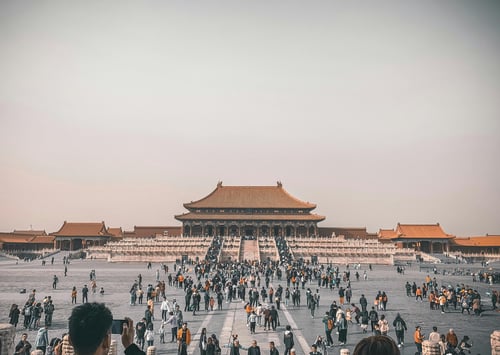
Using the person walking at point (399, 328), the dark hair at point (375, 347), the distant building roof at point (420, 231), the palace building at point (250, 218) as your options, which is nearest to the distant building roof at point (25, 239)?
the palace building at point (250, 218)

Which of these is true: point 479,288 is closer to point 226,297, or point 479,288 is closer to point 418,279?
point 418,279

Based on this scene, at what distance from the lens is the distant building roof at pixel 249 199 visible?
254 feet

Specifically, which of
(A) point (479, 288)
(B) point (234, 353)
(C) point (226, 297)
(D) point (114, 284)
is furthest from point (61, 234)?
(B) point (234, 353)

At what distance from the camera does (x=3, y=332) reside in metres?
8.82

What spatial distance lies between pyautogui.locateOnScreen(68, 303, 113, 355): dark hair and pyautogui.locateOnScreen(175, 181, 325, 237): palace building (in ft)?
229

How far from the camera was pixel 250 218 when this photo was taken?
7431 centimetres

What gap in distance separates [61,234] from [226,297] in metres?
55.7

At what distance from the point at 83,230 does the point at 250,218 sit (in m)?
27.8

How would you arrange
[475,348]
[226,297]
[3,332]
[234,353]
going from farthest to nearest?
[226,297] → [475,348] → [234,353] → [3,332]

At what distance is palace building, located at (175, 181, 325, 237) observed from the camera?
7412cm

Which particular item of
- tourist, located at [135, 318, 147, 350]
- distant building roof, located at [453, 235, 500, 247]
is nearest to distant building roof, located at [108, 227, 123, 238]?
distant building roof, located at [453, 235, 500, 247]

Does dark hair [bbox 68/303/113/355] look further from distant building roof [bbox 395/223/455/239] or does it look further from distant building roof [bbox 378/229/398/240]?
distant building roof [bbox 378/229/398/240]

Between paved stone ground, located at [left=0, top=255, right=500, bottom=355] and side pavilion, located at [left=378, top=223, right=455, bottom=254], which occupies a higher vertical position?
side pavilion, located at [left=378, top=223, right=455, bottom=254]

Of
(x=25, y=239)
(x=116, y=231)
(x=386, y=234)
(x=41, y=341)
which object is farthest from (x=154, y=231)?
(x=41, y=341)
